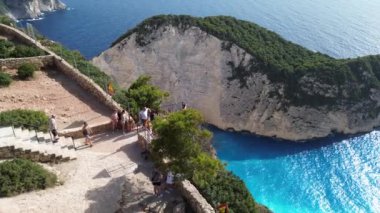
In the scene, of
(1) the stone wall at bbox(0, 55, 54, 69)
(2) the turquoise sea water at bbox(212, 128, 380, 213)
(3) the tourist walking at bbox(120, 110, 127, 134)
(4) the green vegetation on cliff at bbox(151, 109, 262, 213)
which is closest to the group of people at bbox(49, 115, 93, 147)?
(3) the tourist walking at bbox(120, 110, 127, 134)

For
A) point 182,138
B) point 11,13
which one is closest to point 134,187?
point 182,138

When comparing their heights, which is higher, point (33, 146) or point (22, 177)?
point (33, 146)

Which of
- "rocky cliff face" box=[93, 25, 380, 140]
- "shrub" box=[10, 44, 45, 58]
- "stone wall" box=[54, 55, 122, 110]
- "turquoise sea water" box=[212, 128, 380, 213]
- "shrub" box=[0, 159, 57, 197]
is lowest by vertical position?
"turquoise sea water" box=[212, 128, 380, 213]

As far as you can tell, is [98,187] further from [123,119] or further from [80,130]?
[123,119]

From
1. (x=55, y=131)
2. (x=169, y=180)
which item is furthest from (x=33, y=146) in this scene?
(x=169, y=180)

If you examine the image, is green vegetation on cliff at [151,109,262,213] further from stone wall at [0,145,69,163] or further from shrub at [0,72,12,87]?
shrub at [0,72,12,87]

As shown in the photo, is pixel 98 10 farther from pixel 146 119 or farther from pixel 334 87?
pixel 146 119
